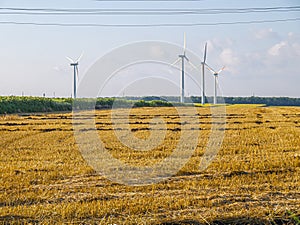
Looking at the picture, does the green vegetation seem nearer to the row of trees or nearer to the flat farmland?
the row of trees

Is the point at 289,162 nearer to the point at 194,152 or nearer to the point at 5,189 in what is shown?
the point at 194,152

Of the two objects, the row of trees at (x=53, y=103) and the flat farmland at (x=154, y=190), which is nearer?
the flat farmland at (x=154, y=190)

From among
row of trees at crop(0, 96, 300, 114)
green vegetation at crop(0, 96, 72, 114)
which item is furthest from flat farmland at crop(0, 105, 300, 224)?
green vegetation at crop(0, 96, 72, 114)

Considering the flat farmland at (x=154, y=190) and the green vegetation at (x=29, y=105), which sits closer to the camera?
the flat farmland at (x=154, y=190)

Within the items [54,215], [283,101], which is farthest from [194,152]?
[283,101]

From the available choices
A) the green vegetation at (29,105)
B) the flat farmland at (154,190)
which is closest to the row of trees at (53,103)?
the green vegetation at (29,105)

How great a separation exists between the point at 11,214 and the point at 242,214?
309 centimetres

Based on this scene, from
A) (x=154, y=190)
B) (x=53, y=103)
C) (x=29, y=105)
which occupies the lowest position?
(x=154, y=190)

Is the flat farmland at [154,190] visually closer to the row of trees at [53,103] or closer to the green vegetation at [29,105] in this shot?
the row of trees at [53,103]

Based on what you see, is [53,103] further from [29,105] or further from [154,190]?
[154,190]

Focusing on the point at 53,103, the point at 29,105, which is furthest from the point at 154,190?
the point at 53,103

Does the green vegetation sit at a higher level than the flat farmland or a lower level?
higher

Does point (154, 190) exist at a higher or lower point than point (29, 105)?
lower

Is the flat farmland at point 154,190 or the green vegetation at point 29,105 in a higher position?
the green vegetation at point 29,105
